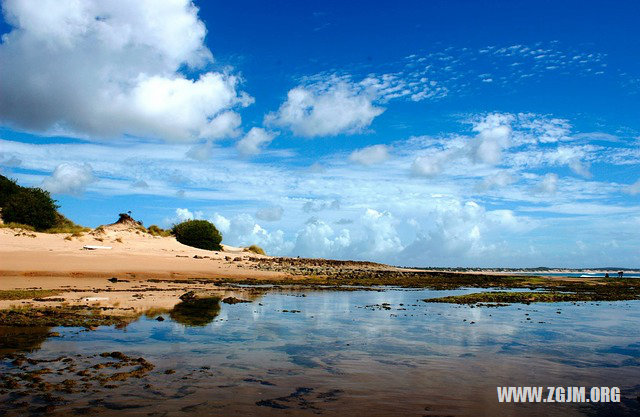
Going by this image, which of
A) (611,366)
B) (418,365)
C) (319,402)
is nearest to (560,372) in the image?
(611,366)

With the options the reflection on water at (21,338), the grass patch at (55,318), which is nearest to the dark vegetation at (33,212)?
the grass patch at (55,318)

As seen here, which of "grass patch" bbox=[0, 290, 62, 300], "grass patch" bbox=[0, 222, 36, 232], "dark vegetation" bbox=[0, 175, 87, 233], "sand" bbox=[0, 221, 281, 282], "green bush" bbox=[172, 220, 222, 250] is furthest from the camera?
"green bush" bbox=[172, 220, 222, 250]

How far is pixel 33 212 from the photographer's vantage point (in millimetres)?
58125

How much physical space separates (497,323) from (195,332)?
1366 centimetres

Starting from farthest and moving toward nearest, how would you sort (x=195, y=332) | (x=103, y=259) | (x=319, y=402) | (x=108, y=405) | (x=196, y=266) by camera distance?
(x=196, y=266) < (x=103, y=259) < (x=195, y=332) < (x=319, y=402) < (x=108, y=405)

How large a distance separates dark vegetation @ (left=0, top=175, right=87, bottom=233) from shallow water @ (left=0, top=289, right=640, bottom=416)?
46020mm

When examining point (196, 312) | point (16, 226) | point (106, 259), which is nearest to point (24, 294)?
point (196, 312)

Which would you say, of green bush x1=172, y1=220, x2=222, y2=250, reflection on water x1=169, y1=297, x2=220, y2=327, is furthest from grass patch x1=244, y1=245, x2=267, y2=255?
reflection on water x1=169, y1=297, x2=220, y2=327

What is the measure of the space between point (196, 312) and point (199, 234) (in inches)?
1962

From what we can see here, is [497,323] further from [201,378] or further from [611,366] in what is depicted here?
[201,378]

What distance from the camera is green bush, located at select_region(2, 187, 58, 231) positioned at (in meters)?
57.6

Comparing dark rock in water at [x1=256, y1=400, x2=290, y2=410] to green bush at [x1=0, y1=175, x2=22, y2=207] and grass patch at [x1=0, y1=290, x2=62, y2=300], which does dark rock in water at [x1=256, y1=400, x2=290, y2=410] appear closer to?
grass patch at [x1=0, y1=290, x2=62, y2=300]

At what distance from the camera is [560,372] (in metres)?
12.7

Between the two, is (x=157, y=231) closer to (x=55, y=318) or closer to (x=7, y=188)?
(x=7, y=188)
